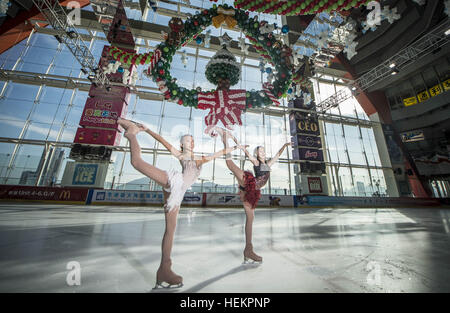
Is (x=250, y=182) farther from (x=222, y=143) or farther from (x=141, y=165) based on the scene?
(x=141, y=165)

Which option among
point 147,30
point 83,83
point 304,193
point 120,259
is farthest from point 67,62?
point 304,193

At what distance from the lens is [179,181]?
1314 mm

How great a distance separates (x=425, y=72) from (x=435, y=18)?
13.4ft

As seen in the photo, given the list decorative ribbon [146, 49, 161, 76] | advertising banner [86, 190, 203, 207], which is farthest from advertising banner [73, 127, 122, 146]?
decorative ribbon [146, 49, 161, 76]

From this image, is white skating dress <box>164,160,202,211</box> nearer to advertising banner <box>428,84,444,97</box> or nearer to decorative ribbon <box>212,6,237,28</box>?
decorative ribbon <box>212,6,237,28</box>

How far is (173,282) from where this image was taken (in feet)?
3.56

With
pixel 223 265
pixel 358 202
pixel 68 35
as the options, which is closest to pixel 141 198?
pixel 68 35

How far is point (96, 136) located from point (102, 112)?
159 cm

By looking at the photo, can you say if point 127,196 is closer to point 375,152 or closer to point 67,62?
point 67,62

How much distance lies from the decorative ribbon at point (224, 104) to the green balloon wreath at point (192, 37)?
0.49 feet

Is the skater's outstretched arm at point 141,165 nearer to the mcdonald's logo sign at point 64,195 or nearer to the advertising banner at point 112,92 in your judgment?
the mcdonald's logo sign at point 64,195

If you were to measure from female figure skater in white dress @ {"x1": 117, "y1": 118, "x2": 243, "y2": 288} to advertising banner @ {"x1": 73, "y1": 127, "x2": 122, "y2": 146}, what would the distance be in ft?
38.7

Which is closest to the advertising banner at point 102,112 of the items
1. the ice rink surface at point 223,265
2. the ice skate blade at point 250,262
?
the ice rink surface at point 223,265

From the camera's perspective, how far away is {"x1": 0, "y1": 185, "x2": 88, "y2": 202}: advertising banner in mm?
8602
